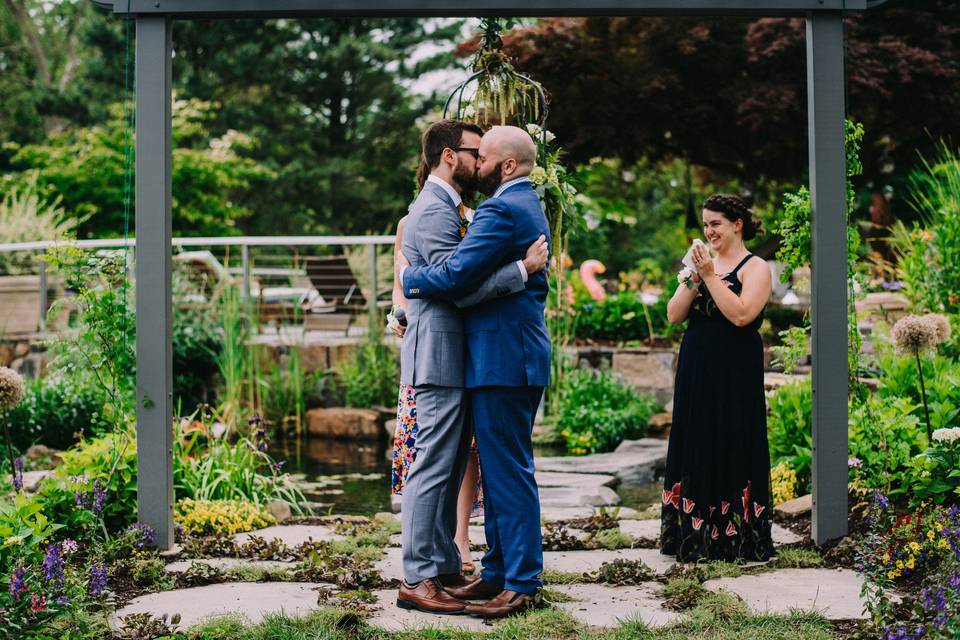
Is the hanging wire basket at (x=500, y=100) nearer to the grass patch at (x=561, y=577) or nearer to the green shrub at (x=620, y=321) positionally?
the grass patch at (x=561, y=577)

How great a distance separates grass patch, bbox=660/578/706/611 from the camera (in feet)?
11.7

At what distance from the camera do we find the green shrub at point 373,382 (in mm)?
9406

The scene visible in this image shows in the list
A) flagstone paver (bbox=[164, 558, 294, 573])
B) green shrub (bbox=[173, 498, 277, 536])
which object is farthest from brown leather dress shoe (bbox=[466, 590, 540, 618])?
green shrub (bbox=[173, 498, 277, 536])

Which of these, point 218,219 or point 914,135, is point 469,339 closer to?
point 914,135

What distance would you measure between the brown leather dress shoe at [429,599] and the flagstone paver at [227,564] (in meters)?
0.78

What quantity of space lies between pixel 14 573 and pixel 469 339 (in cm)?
161

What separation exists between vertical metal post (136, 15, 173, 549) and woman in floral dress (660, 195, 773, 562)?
2167mm

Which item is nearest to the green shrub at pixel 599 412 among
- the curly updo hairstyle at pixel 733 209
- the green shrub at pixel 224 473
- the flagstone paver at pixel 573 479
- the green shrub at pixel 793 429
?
the flagstone paver at pixel 573 479

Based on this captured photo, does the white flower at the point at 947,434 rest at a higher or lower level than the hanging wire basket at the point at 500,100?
lower

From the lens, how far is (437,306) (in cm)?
360

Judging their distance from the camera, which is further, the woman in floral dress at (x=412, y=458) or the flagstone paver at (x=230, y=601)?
the woman in floral dress at (x=412, y=458)

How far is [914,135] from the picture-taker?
10961 millimetres

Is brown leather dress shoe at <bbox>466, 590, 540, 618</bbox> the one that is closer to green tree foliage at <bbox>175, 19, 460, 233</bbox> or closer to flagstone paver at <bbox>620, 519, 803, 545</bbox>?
flagstone paver at <bbox>620, 519, 803, 545</bbox>

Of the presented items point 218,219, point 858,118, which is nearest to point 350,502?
point 858,118
